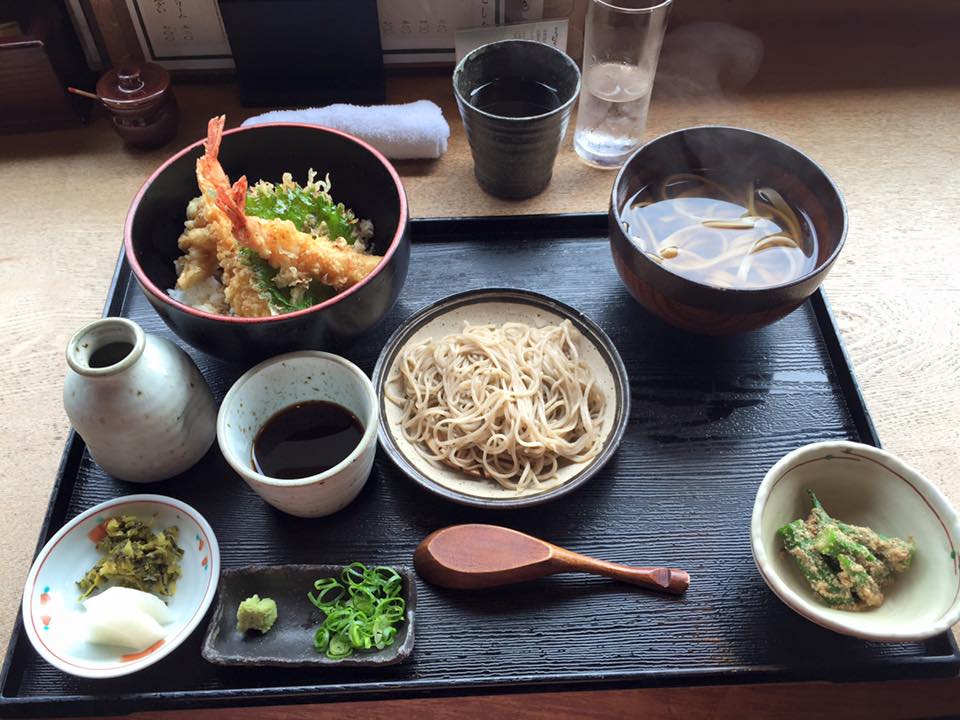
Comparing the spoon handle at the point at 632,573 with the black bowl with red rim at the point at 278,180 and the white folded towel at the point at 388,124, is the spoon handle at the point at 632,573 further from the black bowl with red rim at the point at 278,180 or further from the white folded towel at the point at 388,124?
the white folded towel at the point at 388,124

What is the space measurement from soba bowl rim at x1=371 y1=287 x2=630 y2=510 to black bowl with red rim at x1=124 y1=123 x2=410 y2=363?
0.09m

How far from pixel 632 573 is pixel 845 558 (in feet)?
1.12

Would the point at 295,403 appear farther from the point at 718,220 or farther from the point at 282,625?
the point at 718,220

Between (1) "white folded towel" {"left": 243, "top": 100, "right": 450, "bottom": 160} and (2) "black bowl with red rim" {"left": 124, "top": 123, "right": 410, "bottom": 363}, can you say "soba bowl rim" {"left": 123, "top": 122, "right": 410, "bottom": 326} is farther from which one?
(1) "white folded towel" {"left": 243, "top": 100, "right": 450, "bottom": 160}

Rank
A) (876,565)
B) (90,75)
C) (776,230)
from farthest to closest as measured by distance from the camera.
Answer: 1. (90,75)
2. (776,230)
3. (876,565)

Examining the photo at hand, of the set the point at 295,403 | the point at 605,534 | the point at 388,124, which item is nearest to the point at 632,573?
the point at 605,534

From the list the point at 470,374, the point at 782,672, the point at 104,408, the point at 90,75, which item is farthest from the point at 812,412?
the point at 90,75

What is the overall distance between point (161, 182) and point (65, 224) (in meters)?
0.65

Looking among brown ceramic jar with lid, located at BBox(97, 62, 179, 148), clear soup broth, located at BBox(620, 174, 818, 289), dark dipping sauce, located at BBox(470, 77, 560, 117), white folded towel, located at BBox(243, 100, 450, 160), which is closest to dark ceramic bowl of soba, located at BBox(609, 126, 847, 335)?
clear soup broth, located at BBox(620, 174, 818, 289)

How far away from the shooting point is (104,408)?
1256 millimetres

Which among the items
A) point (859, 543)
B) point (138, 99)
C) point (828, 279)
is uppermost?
point (138, 99)

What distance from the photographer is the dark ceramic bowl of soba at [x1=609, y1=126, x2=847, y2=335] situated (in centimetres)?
148

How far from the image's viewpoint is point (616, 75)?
6.72 ft

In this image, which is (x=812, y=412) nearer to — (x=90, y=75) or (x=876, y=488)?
(x=876, y=488)
